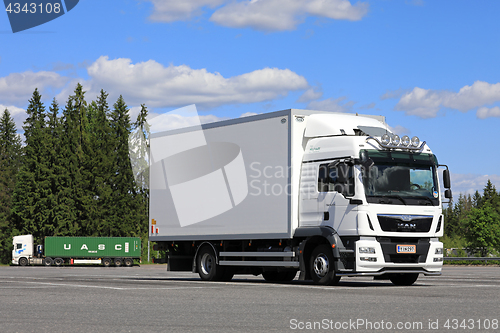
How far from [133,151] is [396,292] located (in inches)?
2444

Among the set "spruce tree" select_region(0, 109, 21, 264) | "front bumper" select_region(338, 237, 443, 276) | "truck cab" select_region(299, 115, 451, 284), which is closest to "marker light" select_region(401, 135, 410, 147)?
"truck cab" select_region(299, 115, 451, 284)

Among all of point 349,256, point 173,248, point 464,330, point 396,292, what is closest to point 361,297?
point 396,292

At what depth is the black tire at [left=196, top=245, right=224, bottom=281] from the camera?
782 inches

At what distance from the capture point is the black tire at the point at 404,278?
59.6 feet

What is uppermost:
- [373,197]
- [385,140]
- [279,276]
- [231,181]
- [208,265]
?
[385,140]

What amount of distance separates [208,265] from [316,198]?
4651 millimetres

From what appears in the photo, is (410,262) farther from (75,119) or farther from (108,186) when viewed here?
(75,119)

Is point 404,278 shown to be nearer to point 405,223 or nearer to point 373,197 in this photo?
point 405,223

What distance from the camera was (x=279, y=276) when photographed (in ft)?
68.4

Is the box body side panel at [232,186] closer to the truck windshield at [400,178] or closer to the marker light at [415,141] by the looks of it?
the truck windshield at [400,178]

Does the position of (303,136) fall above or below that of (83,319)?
above

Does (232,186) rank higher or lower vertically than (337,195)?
higher

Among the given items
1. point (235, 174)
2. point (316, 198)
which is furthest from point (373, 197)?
point (235, 174)

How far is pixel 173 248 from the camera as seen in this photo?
851 inches
